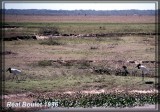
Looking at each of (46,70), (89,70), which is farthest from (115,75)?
(46,70)

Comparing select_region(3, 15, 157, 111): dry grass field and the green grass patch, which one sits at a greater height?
select_region(3, 15, 157, 111): dry grass field

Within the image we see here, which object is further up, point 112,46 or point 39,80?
point 112,46

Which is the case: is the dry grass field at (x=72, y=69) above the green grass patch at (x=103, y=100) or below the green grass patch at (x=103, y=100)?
above

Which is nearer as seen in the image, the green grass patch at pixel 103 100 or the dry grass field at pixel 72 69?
the green grass patch at pixel 103 100

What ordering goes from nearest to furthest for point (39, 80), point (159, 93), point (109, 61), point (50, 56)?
point (159, 93) → point (39, 80) → point (109, 61) → point (50, 56)

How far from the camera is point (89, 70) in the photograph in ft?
61.6

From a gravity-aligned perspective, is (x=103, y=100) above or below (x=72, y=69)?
below

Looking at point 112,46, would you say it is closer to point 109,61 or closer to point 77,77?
point 109,61

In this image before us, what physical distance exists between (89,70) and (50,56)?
19.9 feet

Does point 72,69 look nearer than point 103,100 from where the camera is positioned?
No

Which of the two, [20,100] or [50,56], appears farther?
[50,56]

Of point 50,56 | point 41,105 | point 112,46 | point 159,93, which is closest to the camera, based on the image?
point 41,105

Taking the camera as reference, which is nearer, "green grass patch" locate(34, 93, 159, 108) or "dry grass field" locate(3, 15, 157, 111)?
"green grass patch" locate(34, 93, 159, 108)

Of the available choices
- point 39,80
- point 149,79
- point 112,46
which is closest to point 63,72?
point 39,80
